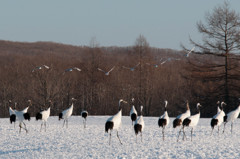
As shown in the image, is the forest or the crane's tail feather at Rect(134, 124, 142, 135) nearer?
the crane's tail feather at Rect(134, 124, 142, 135)

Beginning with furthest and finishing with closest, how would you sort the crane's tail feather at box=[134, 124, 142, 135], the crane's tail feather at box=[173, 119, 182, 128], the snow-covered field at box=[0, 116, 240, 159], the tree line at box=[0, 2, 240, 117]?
1. the tree line at box=[0, 2, 240, 117]
2. the crane's tail feather at box=[173, 119, 182, 128]
3. the crane's tail feather at box=[134, 124, 142, 135]
4. the snow-covered field at box=[0, 116, 240, 159]

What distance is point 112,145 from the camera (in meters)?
15.5

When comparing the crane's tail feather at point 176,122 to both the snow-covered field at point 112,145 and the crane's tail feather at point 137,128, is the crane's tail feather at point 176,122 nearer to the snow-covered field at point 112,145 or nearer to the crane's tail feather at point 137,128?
the snow-covered field at point 112,145

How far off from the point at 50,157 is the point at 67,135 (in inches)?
200

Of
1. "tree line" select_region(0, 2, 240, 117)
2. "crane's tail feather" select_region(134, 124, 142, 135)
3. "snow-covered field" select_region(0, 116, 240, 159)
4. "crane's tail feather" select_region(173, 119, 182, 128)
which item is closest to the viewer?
"snow-covered field" select_region(0, 116, 240, 159)

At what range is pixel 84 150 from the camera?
47.3 feet

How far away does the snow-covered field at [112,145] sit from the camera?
1359 centimetres

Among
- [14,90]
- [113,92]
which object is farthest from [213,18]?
[14,90]

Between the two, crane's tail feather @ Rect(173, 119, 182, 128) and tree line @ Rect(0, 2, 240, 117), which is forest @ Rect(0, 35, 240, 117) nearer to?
tree line @ Rect(0, 2, 240, 117)

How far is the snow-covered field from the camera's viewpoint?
13.6 m

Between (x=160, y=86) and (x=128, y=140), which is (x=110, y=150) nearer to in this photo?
(x=128, y=140)

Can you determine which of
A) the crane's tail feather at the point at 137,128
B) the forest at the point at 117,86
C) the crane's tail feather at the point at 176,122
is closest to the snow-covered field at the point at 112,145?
the crane's tail feather at the point at 137,128

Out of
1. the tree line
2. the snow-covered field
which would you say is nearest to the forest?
the tree line

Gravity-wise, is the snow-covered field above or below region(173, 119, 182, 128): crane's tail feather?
below
